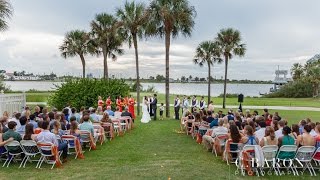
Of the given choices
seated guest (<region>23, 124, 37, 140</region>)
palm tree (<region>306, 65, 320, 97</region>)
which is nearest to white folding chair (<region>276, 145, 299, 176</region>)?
seated guest (<region>23, 124, 37, 140</region>)

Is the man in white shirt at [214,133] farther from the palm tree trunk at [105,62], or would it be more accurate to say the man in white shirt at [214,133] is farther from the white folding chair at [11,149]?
the palm tree trunk at [105,62]

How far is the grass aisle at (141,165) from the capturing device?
29.4 feet

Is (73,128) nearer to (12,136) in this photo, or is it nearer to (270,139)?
(12,136)

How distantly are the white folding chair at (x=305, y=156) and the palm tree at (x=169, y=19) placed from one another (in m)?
17.0

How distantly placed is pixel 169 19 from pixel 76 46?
2201 centimetres

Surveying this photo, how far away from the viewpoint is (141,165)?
10.0 m

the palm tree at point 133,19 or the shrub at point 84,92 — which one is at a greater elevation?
the palm tree at point 133,19

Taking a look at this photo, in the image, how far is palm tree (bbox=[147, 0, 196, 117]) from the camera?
25047 mm

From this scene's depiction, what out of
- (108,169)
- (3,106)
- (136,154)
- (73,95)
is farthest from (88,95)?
Answer: (108,169)

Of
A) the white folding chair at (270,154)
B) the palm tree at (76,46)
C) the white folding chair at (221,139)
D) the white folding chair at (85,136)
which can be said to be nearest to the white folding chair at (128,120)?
the white folding chair at (85,136)

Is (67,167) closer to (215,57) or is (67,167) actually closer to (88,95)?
(88,95)

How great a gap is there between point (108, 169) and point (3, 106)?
1112 cm

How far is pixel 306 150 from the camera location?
30.8 feet

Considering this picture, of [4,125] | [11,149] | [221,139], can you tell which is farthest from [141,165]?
[4,125]
